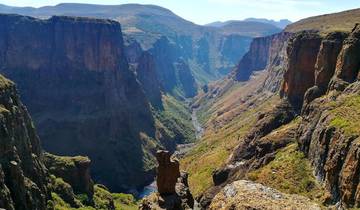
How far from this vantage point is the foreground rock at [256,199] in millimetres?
28891

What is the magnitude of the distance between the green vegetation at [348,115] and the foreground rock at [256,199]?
53473mm

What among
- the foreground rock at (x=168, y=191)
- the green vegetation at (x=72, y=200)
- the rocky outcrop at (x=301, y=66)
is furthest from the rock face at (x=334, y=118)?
the green vegetation at (x=72, y=200)

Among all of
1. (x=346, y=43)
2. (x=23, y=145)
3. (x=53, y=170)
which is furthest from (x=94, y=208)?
(x=346, y=43)

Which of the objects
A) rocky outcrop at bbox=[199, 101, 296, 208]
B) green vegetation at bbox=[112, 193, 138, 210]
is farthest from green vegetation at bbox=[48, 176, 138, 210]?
rocky outcrop at bbox=[199, 101, 296, 208]

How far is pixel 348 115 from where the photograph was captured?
90750 millimetres

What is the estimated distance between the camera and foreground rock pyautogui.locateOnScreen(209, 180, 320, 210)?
94.8 feet

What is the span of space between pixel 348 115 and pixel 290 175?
1428 cm

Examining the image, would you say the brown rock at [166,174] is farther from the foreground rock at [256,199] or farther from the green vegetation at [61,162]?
the green vegetation at [61,162]

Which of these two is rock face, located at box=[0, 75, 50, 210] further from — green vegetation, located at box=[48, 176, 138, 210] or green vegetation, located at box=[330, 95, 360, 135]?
green vegetation, located at box=[330, 95, 360, 135]

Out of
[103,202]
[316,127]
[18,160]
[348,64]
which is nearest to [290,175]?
[316,127]

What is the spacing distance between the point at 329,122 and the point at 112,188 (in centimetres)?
10864

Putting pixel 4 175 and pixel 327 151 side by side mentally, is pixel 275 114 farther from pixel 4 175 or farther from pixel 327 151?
pixel 4 175

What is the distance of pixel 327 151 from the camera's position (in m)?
89.3

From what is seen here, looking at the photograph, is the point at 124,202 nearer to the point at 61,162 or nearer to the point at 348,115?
the point at 61,162
